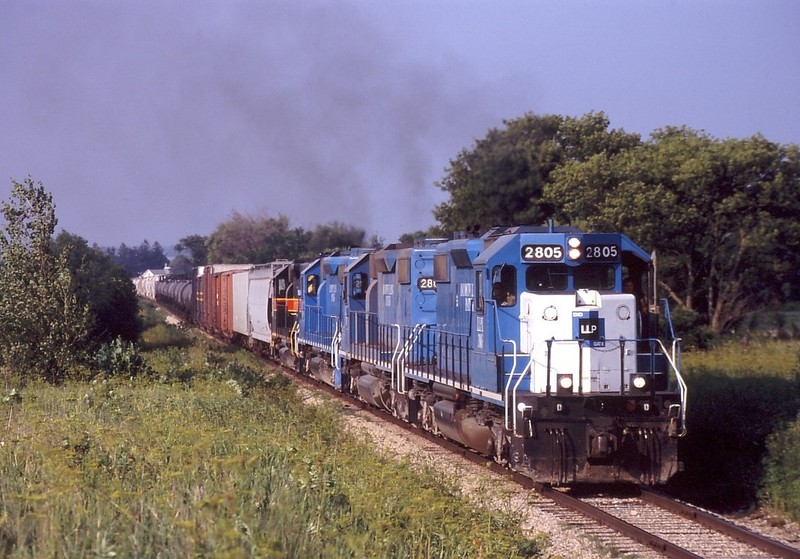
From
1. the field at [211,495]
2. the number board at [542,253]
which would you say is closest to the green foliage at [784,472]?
the number board at [542,253]

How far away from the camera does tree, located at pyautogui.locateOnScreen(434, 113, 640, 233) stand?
30.2 m

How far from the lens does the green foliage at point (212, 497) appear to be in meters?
5.47

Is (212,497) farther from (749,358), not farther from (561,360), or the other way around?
(749,358)

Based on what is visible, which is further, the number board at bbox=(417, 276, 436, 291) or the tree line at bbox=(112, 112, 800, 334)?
the tree line at bbox=(112, 112, 800, 334)

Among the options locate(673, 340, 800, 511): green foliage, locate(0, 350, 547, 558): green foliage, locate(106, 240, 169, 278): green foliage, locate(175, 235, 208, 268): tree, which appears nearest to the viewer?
locate(0, 350, 547, 558): green foliage

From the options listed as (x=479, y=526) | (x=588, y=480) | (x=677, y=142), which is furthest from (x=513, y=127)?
(x=479, y=526)

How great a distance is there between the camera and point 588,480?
11.1 meters

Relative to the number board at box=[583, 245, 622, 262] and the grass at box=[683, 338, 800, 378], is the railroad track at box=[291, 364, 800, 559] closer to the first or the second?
the number board at box=[583, 245, 622, 262]

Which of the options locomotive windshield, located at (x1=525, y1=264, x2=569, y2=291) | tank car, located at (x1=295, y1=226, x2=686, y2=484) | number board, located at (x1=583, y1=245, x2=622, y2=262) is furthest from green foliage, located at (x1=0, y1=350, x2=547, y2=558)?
number board, located at (x1=583, y1=245, x2=622, y2=262)

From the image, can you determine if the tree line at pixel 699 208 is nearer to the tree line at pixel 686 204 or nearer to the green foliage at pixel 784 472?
the tree line at pixel 686 204

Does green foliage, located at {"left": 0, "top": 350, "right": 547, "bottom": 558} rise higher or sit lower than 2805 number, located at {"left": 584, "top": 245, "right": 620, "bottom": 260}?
lower

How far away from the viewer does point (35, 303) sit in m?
17.9

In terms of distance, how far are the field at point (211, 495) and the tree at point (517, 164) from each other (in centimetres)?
1918

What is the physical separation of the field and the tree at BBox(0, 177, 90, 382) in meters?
6.08
